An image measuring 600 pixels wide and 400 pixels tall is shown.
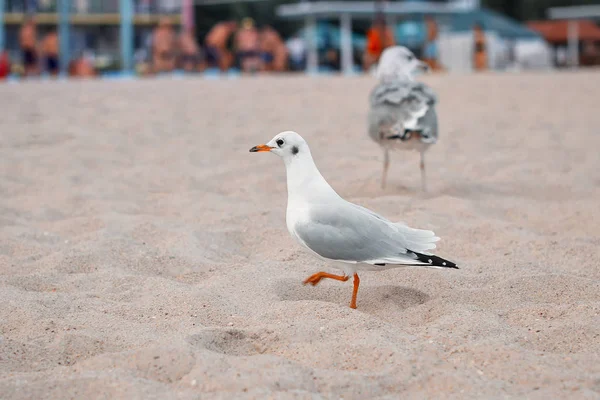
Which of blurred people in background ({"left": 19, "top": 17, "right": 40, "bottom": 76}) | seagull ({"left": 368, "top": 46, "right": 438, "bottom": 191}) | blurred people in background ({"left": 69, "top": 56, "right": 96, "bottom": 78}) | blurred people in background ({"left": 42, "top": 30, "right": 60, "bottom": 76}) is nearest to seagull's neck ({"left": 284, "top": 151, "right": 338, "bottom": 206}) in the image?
seagull ({"left": 368, "top": 46, "right": 438, "bottom": 191})

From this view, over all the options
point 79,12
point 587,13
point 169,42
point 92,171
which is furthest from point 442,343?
point 587,13

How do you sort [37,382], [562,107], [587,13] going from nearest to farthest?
[37,382] → [562,107] → [587,13]

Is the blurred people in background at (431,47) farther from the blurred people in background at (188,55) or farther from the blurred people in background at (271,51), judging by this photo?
the blurred people in background at (188,55)

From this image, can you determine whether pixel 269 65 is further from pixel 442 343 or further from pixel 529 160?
pixel 442 343

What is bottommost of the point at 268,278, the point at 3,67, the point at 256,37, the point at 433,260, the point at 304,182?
the point at 268,278

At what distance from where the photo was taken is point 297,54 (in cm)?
2600

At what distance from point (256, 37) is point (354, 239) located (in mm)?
20065

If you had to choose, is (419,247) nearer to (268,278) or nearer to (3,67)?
(268,278)

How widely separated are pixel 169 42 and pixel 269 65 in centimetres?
309

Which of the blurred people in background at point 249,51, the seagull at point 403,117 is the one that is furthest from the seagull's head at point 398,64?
the blurred people in background at point 249,51

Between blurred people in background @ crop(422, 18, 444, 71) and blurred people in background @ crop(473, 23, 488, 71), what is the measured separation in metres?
1.25

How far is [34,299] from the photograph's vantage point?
3.12m

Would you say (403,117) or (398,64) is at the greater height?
(398,64)

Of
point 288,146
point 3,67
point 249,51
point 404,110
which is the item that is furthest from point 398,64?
point 249,51
